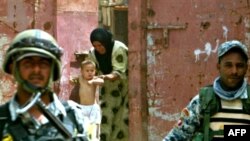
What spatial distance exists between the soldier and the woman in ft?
17.7

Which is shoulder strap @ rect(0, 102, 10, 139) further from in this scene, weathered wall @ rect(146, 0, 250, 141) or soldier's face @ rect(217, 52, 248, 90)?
weathered wall @ rect(146, 0, 250, 141)

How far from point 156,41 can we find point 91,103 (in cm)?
100

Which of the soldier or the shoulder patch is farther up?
the soldier

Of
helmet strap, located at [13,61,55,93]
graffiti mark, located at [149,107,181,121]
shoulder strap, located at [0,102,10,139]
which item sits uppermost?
helmet strap, located at [13,61,55,93]

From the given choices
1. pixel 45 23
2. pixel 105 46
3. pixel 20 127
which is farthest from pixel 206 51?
pixel 20 127

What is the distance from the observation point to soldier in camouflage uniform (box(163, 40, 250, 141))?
5250mm

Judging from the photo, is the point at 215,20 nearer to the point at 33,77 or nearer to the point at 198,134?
the point at 198,134

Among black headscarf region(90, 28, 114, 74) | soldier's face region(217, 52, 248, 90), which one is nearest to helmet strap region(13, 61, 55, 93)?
soldier's face region(217, 52, 248, 90)

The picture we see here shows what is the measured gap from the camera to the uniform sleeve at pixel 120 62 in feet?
30.4

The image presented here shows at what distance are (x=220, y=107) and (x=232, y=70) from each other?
28cm

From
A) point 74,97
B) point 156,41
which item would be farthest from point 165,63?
point 74,97

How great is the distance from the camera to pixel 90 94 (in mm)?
8930

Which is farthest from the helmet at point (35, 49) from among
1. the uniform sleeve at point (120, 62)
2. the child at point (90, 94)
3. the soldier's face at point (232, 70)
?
the uniform sleeve at point (120, 62)

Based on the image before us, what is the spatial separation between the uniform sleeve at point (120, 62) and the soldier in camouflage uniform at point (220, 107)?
3857 mm
